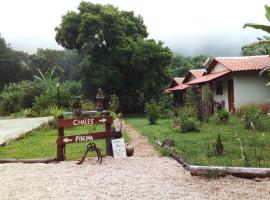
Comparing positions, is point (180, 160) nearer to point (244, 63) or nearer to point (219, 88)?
point (244, 63)

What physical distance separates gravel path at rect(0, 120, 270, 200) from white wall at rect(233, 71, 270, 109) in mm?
16733

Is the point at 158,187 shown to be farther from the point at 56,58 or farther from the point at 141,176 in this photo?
the point at 56,58

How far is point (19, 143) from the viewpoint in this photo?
523 inches

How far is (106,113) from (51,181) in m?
3.26

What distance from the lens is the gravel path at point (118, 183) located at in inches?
240

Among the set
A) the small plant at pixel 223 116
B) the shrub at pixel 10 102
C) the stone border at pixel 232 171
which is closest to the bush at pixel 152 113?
the small plant at pixel 223 116

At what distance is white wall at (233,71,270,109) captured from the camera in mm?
24750

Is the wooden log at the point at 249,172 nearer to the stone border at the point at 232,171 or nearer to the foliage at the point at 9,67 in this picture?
the stone border at the point at 232,171

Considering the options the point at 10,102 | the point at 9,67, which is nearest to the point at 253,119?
the point at 10,102

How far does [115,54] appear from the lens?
3191 cm

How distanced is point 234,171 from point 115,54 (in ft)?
83.8

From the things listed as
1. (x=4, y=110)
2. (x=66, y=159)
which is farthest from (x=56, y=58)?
(x=66, y=159)

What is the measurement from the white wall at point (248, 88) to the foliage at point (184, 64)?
2822 cm

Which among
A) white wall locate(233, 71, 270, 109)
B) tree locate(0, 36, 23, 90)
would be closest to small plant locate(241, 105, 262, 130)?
white wall locate(233, 71, 270, 109)
